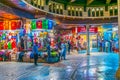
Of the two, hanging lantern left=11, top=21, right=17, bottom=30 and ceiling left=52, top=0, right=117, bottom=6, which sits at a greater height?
ceiling left=52, top=0, right=117, bottom=6

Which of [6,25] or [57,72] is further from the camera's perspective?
[6,25]

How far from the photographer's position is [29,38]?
2789 cm

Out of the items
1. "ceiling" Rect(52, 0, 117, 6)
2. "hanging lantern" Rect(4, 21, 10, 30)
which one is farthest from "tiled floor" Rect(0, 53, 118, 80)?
"ceiling" Rect(52, 0, 117, 6)

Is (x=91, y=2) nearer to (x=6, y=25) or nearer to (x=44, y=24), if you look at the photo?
(x=44, y=24)

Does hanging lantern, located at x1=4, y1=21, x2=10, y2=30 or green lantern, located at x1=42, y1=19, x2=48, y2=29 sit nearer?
hanging lantern, located at x1=4, y1=21, x2=10, y2=30

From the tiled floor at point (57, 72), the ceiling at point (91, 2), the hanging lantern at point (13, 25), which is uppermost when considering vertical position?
the ceiling at point (91, 2)

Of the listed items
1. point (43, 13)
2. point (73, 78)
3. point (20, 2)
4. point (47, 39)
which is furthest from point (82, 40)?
point (73, 78)

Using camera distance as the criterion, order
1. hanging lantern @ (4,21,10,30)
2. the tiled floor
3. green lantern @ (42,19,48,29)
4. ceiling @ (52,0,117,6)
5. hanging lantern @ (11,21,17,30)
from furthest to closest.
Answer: ceiling @ (52,0,117,6) < green lantern @ (42,19,48,29) < hanging lantern @ (11,21,17,30) < hanging lantern @ (4,21,10,30) < the tiled floor

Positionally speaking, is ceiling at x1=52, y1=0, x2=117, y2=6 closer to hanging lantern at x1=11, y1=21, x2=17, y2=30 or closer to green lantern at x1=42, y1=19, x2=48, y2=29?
green lantern at x1=42, y1=19, x2=48, y2=29

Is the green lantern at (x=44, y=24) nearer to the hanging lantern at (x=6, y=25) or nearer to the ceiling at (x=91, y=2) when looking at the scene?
the hanging lantern at (x=6, y=25)

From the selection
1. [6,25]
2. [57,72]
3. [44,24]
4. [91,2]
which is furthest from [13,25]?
[91,2]

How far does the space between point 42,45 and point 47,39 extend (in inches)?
32.8

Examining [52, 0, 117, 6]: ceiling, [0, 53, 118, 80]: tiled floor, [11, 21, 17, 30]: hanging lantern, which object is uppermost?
[52, 0, 117, 6]: ceiling

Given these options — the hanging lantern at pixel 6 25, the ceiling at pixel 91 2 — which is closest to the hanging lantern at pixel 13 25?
the hanging lantern at pixel 6 25
